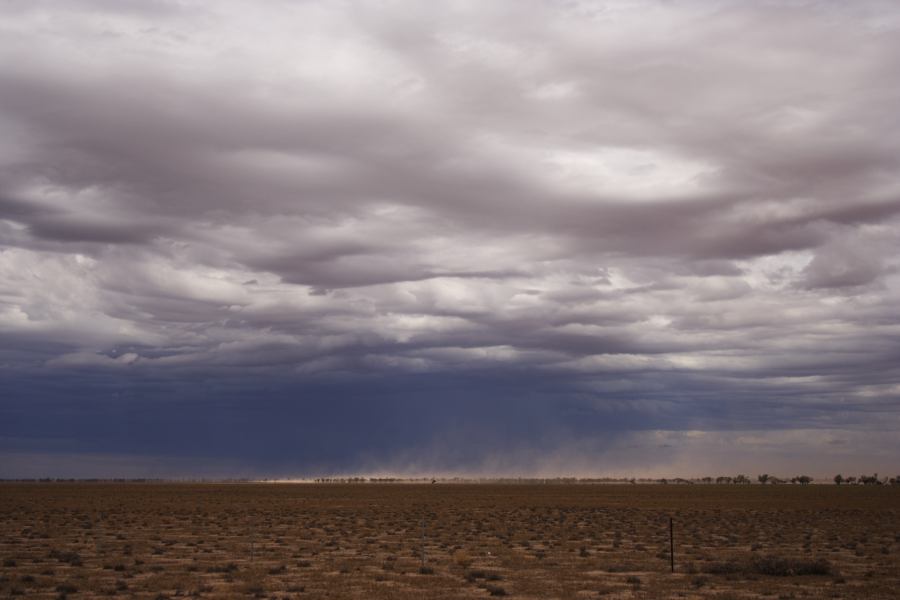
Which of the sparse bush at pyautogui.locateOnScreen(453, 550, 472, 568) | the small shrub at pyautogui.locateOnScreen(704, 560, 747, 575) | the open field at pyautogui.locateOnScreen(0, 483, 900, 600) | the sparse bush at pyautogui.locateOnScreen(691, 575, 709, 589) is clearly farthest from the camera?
the sparse bush at pyautogui.locateOnScreen(453, 550, 472, 568)

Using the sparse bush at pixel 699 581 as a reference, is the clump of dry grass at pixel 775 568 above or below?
above

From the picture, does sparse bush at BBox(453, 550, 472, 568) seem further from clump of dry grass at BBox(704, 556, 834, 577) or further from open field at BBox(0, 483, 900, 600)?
clump of dry grass at BBox(704, 556, 834, 577)

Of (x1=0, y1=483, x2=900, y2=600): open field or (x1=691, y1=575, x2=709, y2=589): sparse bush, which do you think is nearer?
(x1=0, y1=483, x2=900, y2=600): open field

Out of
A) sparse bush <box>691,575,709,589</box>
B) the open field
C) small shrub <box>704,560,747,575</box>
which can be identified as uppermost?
small shrub <box>704,560,747,575</box>

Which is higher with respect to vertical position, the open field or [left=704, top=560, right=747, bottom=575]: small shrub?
[left=704, top=560, right=747, bottom=575]: small shrub

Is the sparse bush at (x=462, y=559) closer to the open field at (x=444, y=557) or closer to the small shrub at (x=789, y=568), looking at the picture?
the open field at (x=444, y=557)

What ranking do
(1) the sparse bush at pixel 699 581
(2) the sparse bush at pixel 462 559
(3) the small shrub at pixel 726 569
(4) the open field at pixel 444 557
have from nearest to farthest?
(4) the open field at pixel 444 557, (1) the sparse bush at pixel 699 581, (3) the small shrub at pixel 726 569, (2) the sparse bush at pixel 462 559

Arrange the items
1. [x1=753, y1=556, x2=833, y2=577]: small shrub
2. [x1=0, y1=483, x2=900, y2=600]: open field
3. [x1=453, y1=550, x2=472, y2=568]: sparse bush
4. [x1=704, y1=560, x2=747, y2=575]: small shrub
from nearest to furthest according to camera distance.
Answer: [x1=0, y1=483, x2=900, y2=600]: open field → [x1=753, y1=556, x2=833, y2=577]: small shrub → [x1=704, y1=560, x2=747, y2=575]: small shrub → [x1=453, y1=550, x2=472, y2=568]: sparse bush

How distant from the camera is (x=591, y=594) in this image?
27969 millimetres

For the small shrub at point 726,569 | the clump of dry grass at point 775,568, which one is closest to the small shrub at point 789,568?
the clump of dry grass at point 775,568

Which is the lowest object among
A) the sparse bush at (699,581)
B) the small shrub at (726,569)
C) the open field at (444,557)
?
the open field at (444,557)

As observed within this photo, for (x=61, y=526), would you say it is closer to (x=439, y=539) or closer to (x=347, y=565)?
(x=439, y=539)

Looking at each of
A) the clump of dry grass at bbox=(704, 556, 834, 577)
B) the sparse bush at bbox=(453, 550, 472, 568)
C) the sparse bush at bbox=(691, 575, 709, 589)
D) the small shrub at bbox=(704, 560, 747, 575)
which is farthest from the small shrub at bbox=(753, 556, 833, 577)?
the sparse bush at bbox=(453, 550, 472, 568)

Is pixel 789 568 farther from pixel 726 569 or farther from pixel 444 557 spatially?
pixel 444 557
